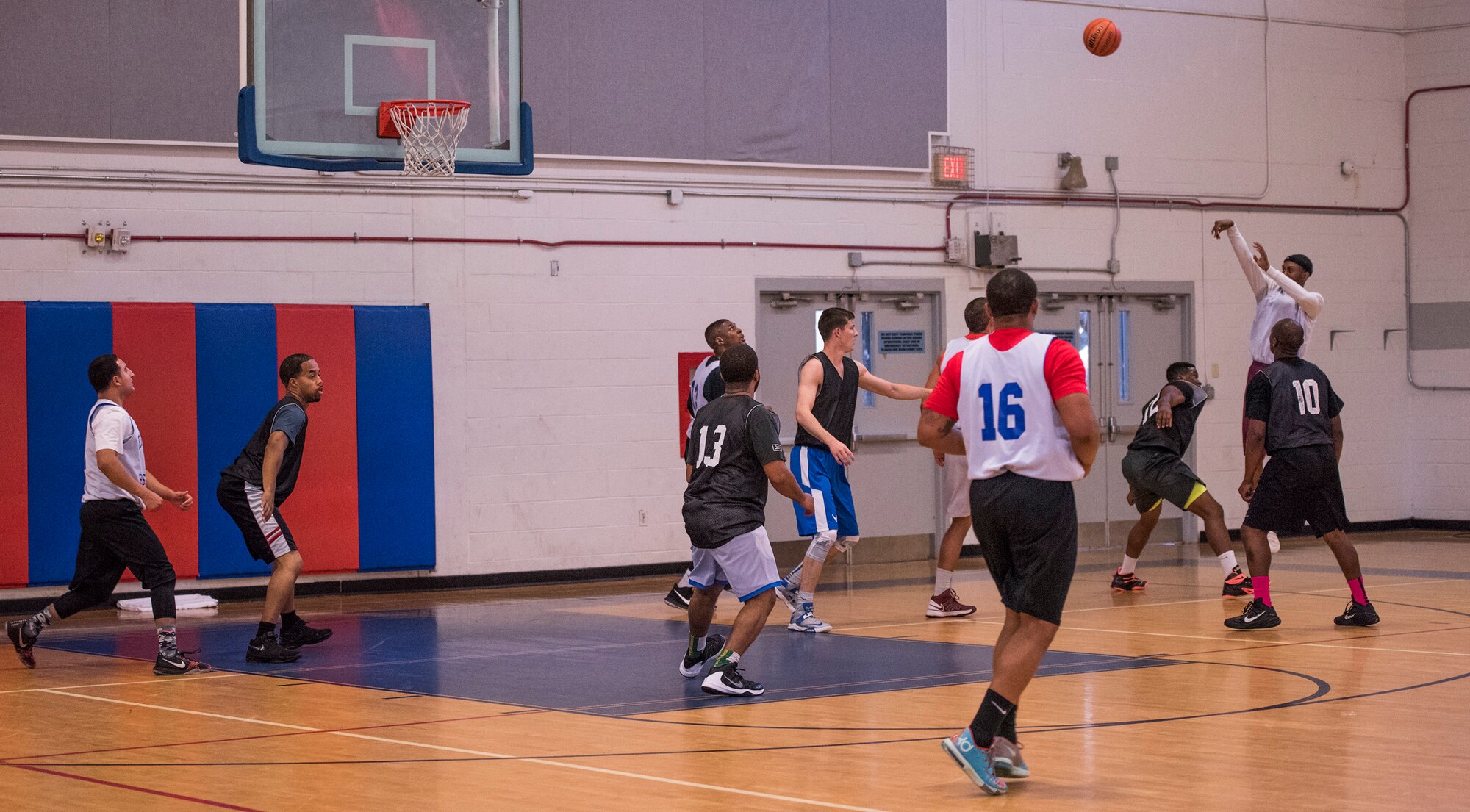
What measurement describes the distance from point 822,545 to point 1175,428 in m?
3.53

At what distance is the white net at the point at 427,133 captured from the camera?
1091 cm

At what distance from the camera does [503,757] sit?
6.34 meters

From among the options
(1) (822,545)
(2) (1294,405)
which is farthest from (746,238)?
(2) (1294,405)

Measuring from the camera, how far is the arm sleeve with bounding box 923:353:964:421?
5.96m

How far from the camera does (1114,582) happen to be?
12.6 metres

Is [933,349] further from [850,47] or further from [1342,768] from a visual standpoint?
[1342,768]

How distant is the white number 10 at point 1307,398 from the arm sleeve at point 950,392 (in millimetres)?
4985

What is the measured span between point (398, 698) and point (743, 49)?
8.69m

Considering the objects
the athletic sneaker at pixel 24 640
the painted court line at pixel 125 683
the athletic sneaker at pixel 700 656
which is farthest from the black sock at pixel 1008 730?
the athletic sneaker at pixel 24 640

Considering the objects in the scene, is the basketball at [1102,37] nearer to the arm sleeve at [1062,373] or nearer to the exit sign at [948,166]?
the exit sign at [948,166]

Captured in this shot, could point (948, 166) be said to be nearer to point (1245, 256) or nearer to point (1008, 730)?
point (1245, 256)

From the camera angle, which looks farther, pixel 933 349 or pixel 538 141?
pixel 933 349

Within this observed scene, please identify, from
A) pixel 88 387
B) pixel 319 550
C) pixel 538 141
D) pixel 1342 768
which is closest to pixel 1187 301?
pixel 538 141

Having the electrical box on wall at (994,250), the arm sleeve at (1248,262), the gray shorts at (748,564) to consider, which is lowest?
the gray shorts at (748,564)
